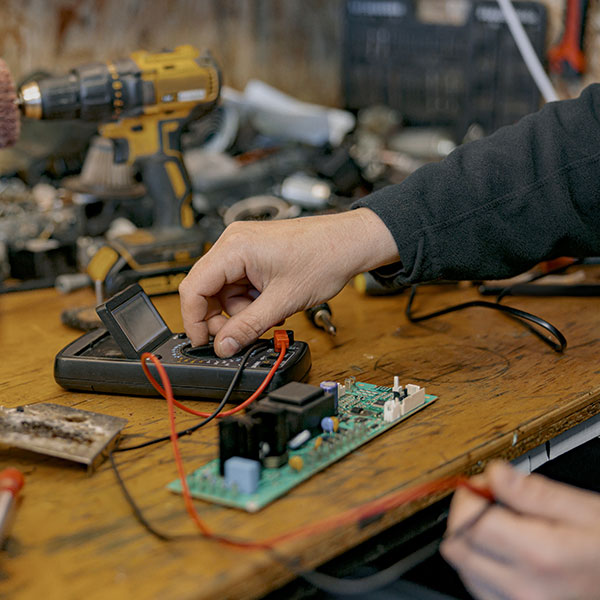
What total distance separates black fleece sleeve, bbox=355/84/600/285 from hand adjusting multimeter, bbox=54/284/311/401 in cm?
20

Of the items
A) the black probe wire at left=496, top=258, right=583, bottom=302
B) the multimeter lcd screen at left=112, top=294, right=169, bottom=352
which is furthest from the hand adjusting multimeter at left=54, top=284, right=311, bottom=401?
the black probe wire at left=496, top=258, right=583, bottom=302

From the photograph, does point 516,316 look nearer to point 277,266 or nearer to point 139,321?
point 277,266

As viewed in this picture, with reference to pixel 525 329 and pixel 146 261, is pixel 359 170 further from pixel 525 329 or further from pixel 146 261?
→ pixel 525 329

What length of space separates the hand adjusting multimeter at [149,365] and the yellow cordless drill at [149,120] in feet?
1.10

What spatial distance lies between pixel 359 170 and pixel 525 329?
673mm

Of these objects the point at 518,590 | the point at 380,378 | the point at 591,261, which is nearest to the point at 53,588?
the point at 518,590

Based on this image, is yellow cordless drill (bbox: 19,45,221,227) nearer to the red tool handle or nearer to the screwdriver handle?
the screwdriver handle

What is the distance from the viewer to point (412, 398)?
0.75 meters

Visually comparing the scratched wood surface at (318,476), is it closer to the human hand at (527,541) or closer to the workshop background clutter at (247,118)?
the human hand at (527,541)

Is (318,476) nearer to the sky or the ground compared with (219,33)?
nearer to the ground

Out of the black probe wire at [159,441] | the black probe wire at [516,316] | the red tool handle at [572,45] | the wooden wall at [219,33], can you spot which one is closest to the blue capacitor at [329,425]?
the black probe wire at [159,441]

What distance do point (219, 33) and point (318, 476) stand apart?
1589 mm

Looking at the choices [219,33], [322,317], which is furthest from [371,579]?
[219,33]

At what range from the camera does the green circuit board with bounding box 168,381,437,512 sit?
1.94 ft
